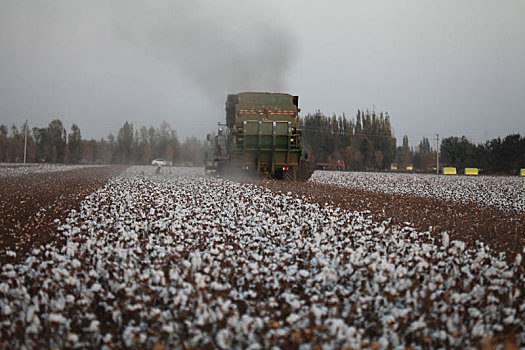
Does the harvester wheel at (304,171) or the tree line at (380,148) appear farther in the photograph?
the tree line at (380,148)

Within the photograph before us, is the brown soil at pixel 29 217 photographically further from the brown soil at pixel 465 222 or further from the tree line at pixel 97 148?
the tree line at pixel 97 148

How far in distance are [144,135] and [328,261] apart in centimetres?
10632

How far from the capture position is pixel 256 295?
4059 millimetres

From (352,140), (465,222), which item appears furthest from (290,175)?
(352,140)

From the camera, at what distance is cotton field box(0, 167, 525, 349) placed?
324 cm

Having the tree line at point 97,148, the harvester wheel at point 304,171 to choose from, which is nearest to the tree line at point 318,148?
the tree line at point 97,148

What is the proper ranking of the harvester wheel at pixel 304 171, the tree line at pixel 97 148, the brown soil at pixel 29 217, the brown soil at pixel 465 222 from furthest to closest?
1. the tree line at pixel 97 148
2. the harvester wheel at pixel 304 171
3. the brown soil at pixel 465 222
4. the brown soil at pixel 29 217

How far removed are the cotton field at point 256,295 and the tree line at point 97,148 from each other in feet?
210

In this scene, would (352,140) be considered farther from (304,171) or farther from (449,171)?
(304,171)

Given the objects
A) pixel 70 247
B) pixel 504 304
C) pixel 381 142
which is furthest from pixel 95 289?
pixel 381 142

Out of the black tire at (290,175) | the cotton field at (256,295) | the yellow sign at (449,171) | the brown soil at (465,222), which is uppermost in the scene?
the yellow sign at (449,171)

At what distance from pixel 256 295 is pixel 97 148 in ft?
337

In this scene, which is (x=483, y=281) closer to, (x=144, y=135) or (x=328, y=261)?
(x=328, y=261)

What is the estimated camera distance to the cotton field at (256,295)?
324cm
